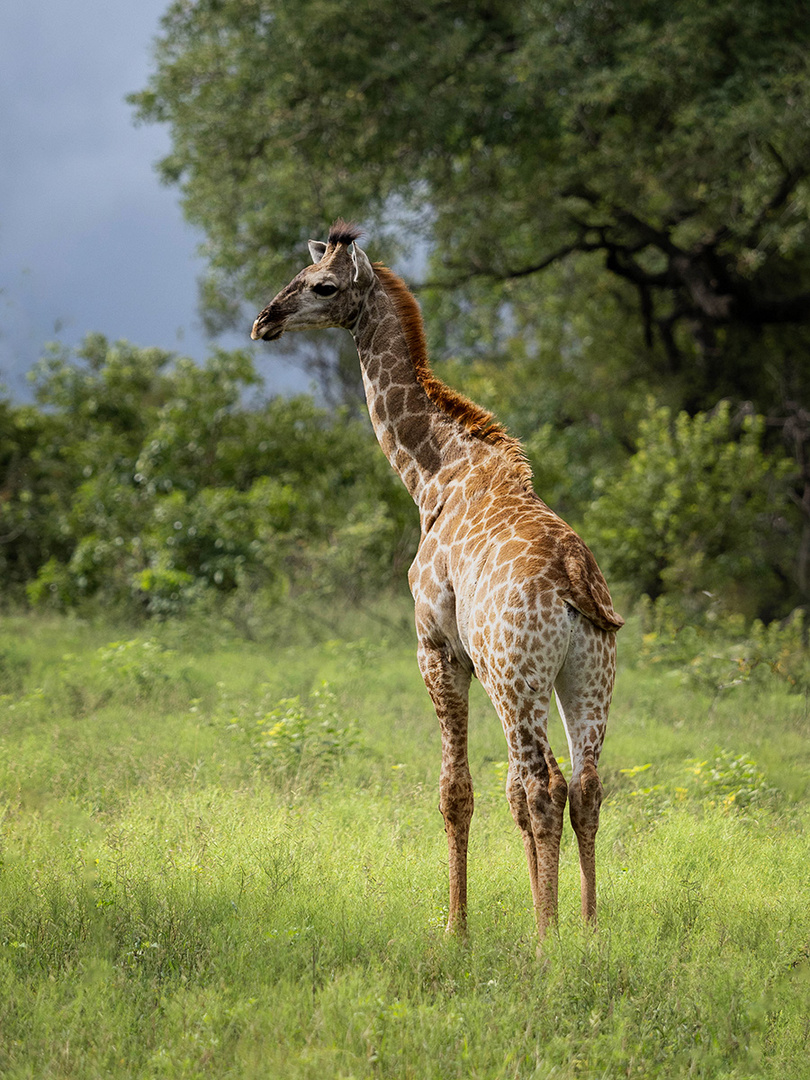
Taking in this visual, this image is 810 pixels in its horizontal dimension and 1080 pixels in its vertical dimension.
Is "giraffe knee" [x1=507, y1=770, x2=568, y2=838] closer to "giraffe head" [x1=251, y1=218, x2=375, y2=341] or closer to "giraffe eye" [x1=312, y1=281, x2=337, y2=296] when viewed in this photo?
"giraffe head" [x1=251, y1=218, x2=375, y2=341]

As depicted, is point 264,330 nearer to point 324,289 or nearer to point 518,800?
point 324,289

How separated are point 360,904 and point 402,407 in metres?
2.76

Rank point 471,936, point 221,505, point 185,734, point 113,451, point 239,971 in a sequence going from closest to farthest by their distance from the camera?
point 239,971 < point 471,936 < point 185,734 < point 221,505 < point 113,451

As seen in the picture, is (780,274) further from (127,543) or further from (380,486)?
(127,543)

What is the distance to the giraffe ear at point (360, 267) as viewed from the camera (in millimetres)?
6039

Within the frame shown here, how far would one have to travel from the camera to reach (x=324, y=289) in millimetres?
5973

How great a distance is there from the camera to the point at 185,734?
25.7 feet

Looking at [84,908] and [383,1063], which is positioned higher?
[84,908]

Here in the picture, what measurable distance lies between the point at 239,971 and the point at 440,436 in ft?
9.89

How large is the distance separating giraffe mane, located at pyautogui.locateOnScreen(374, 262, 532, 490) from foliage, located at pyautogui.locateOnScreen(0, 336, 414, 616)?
26.6 feet

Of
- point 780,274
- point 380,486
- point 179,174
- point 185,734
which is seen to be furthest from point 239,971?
point 780,274

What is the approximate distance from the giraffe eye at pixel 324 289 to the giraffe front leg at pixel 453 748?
87.2 inches

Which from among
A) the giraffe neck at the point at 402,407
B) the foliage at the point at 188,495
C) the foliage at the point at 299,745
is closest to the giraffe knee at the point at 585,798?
the giraffe neck at the point at 402,407

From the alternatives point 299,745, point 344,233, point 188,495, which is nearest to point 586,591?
point 344,233
